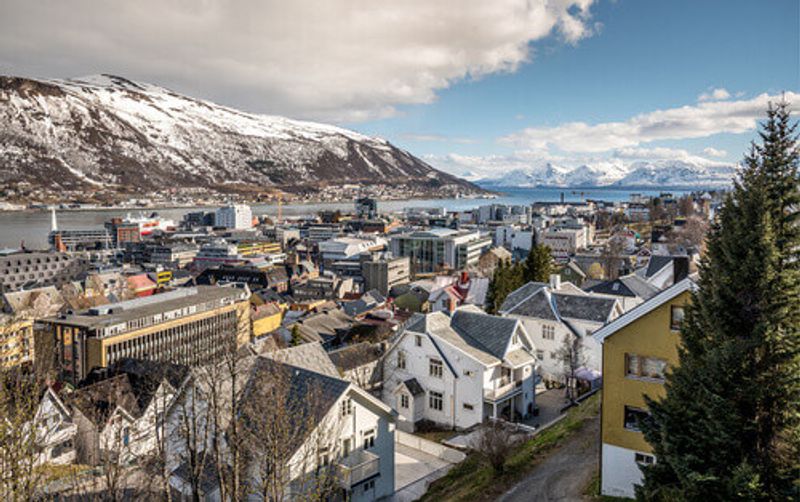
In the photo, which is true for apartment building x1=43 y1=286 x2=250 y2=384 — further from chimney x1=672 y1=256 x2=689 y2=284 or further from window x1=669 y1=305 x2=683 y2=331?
window x1=669 y1=305 x2=683 y2=331

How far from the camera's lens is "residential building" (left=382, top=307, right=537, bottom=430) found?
26.1m

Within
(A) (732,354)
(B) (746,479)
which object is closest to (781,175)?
(A) (732,354)

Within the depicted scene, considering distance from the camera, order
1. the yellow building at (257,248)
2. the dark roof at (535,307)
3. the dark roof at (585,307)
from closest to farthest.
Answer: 1. the dark roof at (585,307)
2. the dark roof at (535,307)
3. the yellow building at (257,248)

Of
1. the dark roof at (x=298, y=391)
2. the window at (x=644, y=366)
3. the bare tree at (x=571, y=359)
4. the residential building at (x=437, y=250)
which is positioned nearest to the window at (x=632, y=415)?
the window at (x=644, y=366)

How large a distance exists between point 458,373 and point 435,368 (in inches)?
47.3

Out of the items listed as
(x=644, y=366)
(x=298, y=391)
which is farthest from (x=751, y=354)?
(x=298, y=391)

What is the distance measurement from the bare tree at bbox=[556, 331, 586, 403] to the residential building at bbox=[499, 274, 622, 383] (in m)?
0.19

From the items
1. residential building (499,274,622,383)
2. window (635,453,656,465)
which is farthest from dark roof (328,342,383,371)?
window (635,453,656,465)

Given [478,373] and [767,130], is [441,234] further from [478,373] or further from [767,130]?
[767,130]

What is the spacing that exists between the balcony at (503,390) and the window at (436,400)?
2.37 m

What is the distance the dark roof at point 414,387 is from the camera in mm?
26984

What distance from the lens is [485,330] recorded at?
2830 cm

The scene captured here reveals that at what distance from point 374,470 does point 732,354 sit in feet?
39.9

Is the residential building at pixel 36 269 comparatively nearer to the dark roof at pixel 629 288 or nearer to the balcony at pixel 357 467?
the dark roof at pixel 629 288
